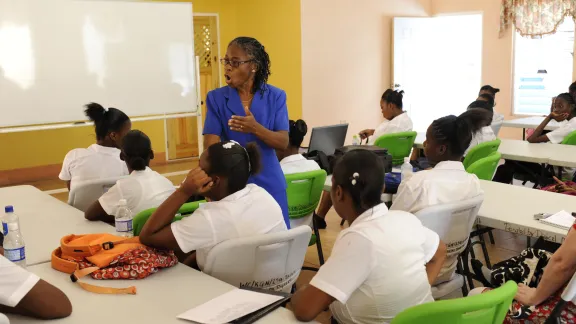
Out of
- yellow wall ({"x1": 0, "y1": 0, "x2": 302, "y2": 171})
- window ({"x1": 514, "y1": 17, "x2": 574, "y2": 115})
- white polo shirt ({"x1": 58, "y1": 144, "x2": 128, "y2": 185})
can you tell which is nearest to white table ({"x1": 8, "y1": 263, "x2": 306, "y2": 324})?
white polo shirt ({"x1": 58, "y1": 144, "x2": 128, "y2": 185})

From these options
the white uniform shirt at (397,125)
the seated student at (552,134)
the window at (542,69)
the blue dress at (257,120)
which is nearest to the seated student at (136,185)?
the blue dress at (257,120)

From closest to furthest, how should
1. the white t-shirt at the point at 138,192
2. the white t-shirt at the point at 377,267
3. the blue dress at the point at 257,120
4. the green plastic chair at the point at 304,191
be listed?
the white t-shirt at the point at 377,267 < the blue dress at the point at 257,120 < the white t-shirt at the point at 138,192 < the green plastic chair at the point at 304,191

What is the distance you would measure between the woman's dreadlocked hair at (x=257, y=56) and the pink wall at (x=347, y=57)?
18.7 ft

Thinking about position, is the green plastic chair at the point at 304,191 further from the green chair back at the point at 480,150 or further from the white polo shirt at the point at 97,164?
the green chair back at the point at 480,150

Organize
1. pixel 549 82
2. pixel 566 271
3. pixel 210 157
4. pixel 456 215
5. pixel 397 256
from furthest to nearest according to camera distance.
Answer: pixel 549 82 → pixel 456 215 → pixel 210 157 → pixel 566 271 → pixel 397 256

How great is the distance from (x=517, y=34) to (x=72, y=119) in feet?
20.4

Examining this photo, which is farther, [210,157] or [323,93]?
[323,93]

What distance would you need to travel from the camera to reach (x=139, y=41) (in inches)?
258

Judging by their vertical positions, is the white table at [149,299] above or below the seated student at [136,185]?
below

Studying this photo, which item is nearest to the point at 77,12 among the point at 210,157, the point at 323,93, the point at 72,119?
the point at 72,119

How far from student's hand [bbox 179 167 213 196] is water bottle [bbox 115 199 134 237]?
589 mm

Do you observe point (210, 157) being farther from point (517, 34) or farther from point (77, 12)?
point (517, 34)

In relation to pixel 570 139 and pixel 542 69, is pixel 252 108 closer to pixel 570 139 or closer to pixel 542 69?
pixel 570 139

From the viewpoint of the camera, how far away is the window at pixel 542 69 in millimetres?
8180
